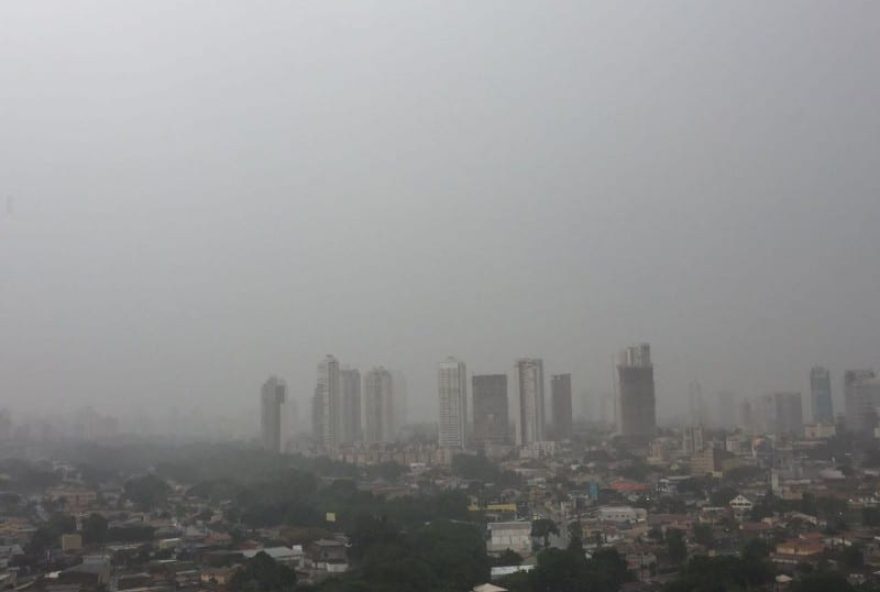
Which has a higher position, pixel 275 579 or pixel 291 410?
pixel 291 410

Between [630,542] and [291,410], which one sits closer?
[630,542]

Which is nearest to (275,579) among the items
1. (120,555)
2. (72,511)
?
(120,555)

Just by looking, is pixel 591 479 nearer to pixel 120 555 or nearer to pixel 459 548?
pixel 459 548

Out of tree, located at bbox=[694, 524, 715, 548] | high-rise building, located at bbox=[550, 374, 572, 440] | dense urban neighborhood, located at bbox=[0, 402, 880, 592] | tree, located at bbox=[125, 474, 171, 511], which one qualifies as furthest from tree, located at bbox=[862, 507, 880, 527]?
tree, located at bbox=[125, 474, 171, 511]

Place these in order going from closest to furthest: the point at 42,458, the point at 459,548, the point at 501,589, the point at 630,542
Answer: the point at 501,589 < the point at 459,548 < the point at 630,542 < the point at 42,458

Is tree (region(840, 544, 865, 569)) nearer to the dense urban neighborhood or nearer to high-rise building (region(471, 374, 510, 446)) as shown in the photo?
the dense urban neighborhood

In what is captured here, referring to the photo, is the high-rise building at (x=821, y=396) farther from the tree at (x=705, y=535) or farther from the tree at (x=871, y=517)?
the tree at (x=705, y=535)

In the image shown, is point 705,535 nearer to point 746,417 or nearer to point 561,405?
point 746,417
